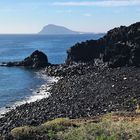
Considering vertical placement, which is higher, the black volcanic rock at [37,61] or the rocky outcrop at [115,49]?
the rocky outcrop at [115,49]

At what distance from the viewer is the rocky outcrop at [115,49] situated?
99.8 meters

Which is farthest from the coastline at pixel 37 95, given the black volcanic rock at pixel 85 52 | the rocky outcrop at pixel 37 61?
the black volcanic rock at pixel 85 52

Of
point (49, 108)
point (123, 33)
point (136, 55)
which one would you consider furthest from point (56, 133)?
point (123, 33)

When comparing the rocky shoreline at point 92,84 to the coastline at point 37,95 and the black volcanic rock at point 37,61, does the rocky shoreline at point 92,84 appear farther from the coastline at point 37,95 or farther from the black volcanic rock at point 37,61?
the coastline at point 37,95

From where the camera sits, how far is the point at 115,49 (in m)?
108

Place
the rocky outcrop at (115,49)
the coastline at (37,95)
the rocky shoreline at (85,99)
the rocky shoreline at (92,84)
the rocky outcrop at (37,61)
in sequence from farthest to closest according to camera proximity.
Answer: the rocky outcrop at (37,61)
the rocky outcrop at (115,49)
the coastline at (37,95)
the rocky shoreline at (92,84)
the rocky shoreline at (85,99)

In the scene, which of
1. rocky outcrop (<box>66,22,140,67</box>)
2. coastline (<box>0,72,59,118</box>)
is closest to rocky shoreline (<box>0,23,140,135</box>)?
rocky outcrop (<box>66,22,140,67</box>)

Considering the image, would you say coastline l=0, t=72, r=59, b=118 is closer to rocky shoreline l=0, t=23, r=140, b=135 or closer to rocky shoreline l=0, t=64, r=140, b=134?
rocky shoreline l=0, t=64, r=140, b=134

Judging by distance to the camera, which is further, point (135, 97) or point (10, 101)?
point (10, 101)

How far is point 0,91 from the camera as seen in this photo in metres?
86.6

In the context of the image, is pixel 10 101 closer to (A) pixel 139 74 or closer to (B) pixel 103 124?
(A) pixel 139 74

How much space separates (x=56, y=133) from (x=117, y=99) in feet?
104

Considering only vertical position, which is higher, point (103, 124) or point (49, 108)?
point (103, 124)

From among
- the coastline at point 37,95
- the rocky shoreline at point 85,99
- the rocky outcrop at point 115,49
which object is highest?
the rocky outcrop at point 115,49
